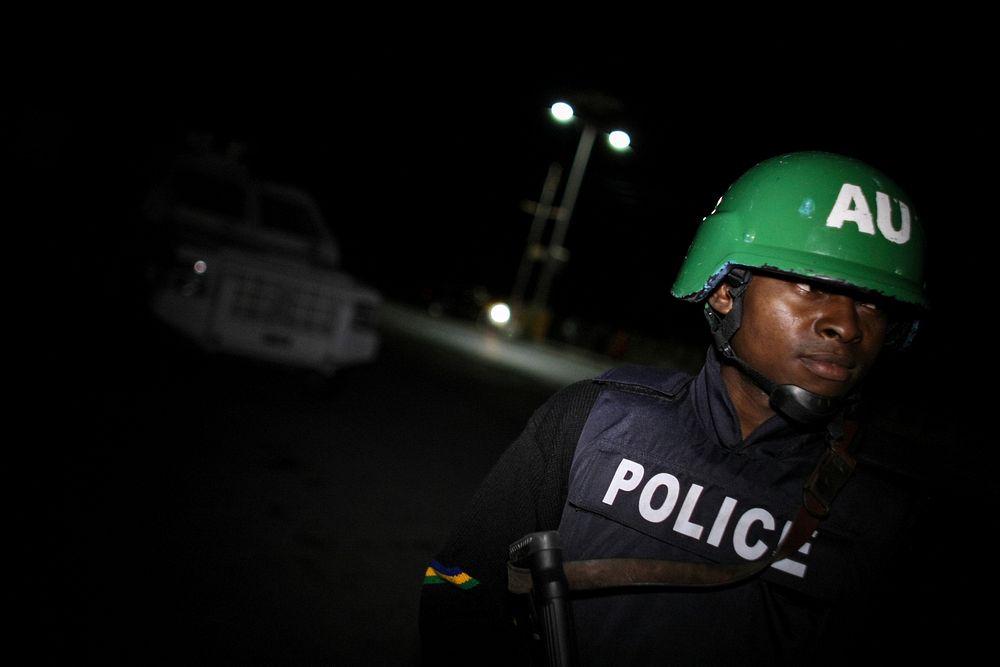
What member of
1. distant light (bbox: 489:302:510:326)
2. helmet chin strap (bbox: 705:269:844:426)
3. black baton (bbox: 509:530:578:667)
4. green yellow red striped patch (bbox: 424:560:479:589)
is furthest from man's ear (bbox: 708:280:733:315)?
distant light (bbox: 489:302:510:326)

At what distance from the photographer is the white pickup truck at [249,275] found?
6.23 meters

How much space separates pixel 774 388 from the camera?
5.10 feet

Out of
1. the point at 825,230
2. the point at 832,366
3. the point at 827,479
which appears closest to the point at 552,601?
the point at 827,479

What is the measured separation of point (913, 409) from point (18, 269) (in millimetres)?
15209

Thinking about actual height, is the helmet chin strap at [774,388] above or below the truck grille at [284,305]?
above

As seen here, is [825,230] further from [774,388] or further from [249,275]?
[249,275]

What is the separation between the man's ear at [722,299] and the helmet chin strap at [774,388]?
0.12ft

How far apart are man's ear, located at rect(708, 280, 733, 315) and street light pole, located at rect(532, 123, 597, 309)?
22.5 m

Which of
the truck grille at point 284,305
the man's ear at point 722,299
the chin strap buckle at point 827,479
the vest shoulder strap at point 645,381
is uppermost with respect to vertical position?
the man's ear at point 722,299

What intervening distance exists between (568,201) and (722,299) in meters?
24.0

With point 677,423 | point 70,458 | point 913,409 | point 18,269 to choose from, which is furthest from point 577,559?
point 913,409

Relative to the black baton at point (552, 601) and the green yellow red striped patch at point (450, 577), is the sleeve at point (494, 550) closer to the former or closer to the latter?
the green yellow red striped patch at point (450, 577)

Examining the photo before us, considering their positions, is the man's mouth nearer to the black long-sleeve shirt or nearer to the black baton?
the black long-sleeve shirt

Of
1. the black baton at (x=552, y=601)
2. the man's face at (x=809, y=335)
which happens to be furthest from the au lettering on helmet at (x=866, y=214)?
the black baton at (x=552, y=601)
